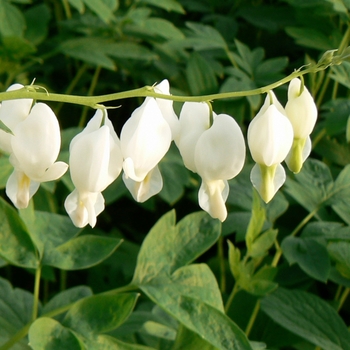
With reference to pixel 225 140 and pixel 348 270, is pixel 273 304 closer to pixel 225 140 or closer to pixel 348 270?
pixel 348 270

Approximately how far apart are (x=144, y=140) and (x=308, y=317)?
0.51 meters

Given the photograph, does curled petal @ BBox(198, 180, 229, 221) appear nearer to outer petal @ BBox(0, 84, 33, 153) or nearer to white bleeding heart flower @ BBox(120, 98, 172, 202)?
white bleeding heart flower @ BBox(120, 98, 172, 202)

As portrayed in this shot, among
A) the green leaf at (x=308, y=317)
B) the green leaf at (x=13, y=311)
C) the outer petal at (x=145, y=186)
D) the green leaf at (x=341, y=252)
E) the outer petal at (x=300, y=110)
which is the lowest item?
the green leaf at (x=13, y=311)

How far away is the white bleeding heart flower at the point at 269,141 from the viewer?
0.71 m

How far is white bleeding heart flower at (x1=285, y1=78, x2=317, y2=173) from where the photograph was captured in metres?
0.75

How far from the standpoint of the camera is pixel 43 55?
64.9 inches

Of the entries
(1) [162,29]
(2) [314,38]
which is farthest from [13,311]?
(2) [314,38]

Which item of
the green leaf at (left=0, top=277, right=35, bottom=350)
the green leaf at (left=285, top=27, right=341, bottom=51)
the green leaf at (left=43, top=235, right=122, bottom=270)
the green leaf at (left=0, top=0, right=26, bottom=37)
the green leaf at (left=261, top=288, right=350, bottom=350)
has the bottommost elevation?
the green leaf at (left=0, top=277, right=35, bottom=350)

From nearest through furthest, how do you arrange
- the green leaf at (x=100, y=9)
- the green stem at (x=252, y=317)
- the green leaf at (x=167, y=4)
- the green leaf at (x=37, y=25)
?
the green stem at (x=252, y=317) < the green leaf at (x=100, y=9) < the green leaf at (x=167, y=4) < the green leaf at (x=37, y=25)

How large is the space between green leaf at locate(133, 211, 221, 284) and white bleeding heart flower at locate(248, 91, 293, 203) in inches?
9.9

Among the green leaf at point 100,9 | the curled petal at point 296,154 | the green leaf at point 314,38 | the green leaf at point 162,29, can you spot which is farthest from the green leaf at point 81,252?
the green leaf at point 314,38

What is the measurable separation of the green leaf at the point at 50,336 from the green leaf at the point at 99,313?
0.03 metres

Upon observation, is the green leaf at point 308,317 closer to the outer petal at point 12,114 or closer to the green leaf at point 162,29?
the outer petal at point 12,114

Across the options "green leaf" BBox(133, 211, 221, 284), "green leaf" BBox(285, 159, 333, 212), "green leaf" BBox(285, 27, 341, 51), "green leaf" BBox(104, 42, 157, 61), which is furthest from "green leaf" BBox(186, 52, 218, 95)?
"green leaf" BBox(133, 211, 221, 284)
